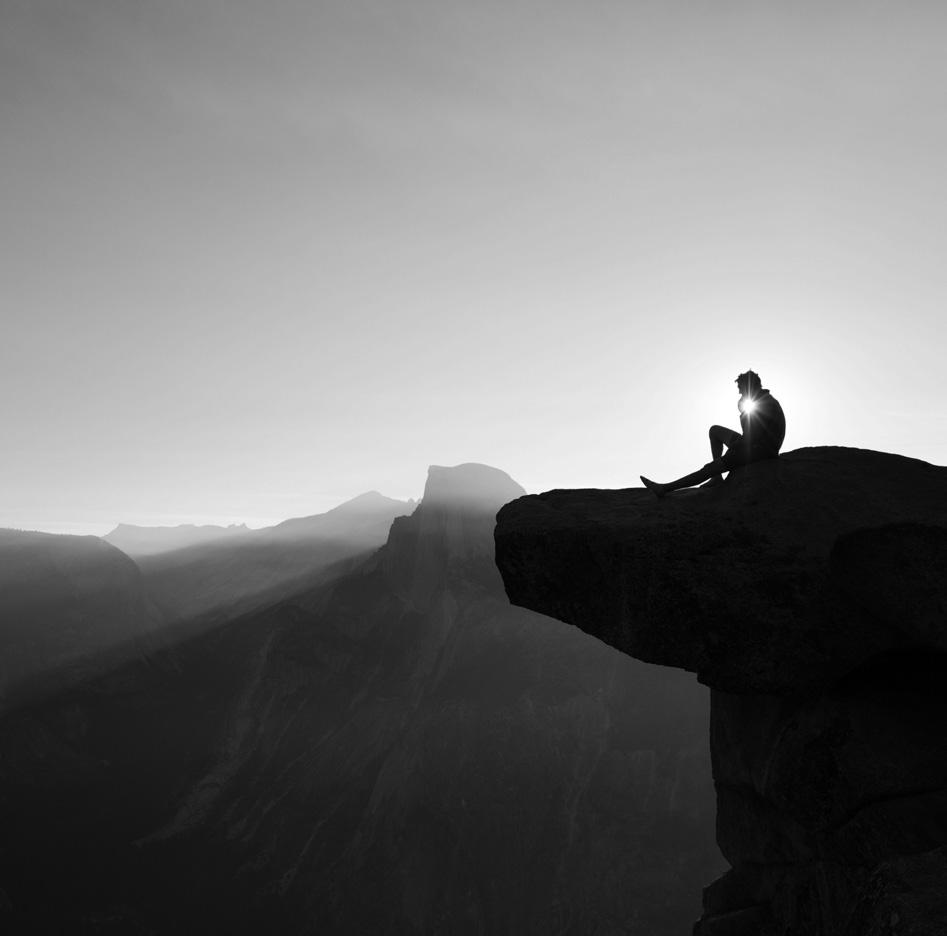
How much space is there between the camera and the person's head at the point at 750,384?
13023 millimetres

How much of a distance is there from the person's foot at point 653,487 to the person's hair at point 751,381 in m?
2.74

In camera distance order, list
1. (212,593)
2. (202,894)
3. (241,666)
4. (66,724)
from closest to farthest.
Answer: (202,894), (66,724), (241,666), (212,593)

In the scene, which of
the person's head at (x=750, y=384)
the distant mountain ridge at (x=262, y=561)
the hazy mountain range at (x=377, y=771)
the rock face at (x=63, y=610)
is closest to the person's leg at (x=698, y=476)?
the person's head at (x=750, y=384)

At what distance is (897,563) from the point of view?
29.0 ft

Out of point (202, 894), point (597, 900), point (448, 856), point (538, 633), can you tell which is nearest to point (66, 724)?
point (202, 894)

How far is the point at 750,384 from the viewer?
13.0m

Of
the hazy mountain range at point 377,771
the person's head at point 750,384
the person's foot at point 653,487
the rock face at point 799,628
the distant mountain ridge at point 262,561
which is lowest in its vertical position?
the hazy mountain range at point 377,771

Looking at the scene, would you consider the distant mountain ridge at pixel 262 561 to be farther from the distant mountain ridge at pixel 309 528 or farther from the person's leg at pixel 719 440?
the person's leg at pixel 719 440

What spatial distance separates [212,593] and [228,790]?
4397 centimetres

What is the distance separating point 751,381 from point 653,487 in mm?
3019

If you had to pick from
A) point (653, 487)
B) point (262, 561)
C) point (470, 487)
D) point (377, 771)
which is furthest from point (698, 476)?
point (262, 561)

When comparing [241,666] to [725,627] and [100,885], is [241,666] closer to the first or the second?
[100,885]

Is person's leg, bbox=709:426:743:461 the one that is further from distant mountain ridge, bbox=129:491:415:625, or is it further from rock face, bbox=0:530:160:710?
rock face, bbox=0:530:160:710

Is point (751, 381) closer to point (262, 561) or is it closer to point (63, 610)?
point (63, 610)
